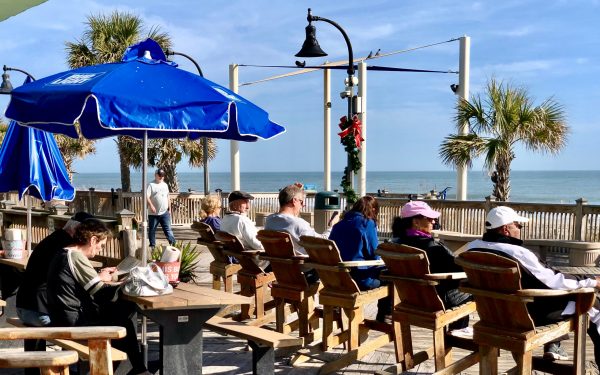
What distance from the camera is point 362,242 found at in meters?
6.65

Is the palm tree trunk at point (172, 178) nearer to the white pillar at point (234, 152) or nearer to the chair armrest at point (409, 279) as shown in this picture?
the white pillar at point (234, 152)

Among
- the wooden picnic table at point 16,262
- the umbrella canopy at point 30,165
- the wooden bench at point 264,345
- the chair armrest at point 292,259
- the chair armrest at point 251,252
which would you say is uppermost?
the umbrella canopy at point 30,165

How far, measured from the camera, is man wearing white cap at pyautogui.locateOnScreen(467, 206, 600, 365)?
16.8 feet

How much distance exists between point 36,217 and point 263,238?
6.14 meters

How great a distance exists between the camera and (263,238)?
689 cm

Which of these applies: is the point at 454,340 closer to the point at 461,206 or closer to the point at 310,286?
the point at 310,286

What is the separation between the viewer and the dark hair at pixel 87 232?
5230 millimetres

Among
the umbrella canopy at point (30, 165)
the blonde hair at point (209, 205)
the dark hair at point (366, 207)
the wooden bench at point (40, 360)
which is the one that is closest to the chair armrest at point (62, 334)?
the wooden bench at point (40, 360)

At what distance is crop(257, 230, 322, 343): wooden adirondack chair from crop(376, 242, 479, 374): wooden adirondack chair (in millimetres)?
1128

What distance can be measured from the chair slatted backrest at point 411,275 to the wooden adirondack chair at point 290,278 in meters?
1.11

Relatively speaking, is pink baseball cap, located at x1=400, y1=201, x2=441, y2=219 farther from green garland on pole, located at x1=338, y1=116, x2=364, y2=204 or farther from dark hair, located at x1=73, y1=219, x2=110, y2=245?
green garland on pole, located at x1=338, y1=116, x2=364, y2=204

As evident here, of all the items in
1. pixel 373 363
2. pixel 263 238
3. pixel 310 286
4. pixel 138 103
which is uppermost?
pixel 138 103

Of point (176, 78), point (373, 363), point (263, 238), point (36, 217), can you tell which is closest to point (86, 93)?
point (176, 78)

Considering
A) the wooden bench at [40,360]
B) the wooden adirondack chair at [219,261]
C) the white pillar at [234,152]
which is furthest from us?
the white pillar at [234,152]
